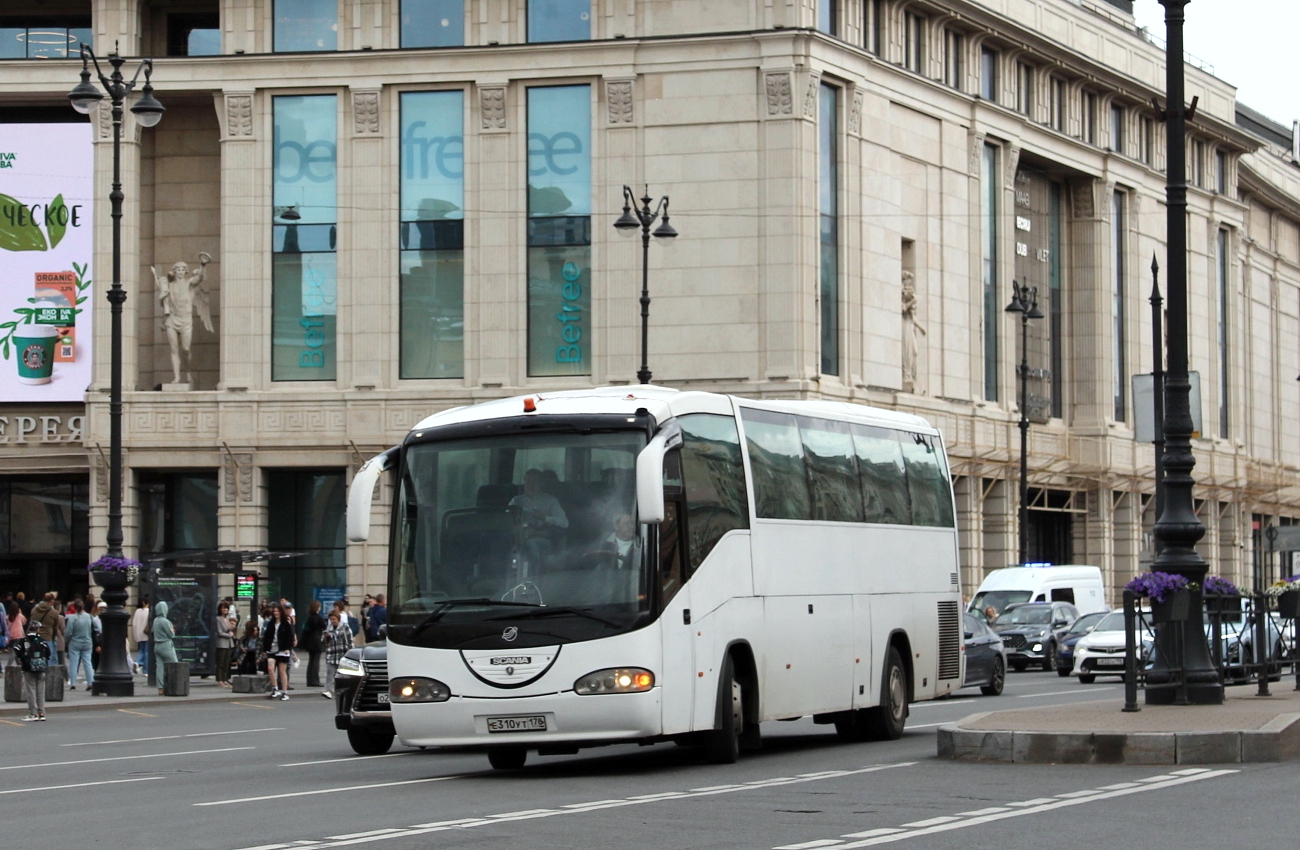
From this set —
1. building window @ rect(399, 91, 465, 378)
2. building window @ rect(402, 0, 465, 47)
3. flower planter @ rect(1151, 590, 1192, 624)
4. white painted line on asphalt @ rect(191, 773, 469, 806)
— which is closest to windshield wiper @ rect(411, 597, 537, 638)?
white painted line on asphalt @ rect(191, 773, 469, 806)

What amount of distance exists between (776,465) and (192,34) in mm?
41832

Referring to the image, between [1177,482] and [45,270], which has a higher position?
[45,270]

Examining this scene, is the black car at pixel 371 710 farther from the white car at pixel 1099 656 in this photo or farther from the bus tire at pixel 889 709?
the white car at pixel 1099 656

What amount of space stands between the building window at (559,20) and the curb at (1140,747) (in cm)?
4070

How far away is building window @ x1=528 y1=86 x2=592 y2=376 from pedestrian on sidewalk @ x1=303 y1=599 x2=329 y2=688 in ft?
53.8

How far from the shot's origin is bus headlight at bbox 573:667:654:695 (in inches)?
671

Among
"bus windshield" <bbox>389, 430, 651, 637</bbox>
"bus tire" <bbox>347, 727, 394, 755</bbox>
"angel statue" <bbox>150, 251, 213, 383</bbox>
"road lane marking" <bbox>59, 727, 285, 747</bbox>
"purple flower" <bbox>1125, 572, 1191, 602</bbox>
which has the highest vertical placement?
"angel statue" <bbox>150, 251, 213, 383</bbox>

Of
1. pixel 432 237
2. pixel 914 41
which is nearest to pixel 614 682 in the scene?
pixel 432 237

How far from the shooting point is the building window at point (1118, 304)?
73625 mm

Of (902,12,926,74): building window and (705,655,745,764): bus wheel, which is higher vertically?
(902,12,926,74): building window

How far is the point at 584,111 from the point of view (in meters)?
55.9

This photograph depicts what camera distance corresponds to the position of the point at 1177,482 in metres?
21.0

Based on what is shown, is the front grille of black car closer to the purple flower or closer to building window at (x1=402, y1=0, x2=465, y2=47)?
the purple flower

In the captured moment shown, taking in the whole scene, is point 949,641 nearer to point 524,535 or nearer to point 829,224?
point 524,535
